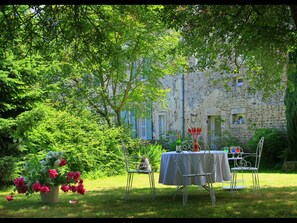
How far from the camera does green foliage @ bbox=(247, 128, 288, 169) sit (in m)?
15.1

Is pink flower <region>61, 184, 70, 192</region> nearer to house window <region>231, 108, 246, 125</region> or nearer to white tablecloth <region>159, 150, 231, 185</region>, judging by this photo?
white tablecloth <region>159, 150, 231, 185</region>

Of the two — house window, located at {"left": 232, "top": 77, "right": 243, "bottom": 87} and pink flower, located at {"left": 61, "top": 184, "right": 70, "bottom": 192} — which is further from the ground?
house window, located at {"left": 232, "top": 77, "right": 243, "bottom": 87}

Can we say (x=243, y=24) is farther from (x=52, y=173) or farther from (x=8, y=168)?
(x=8, y=168)

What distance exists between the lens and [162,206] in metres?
7.16

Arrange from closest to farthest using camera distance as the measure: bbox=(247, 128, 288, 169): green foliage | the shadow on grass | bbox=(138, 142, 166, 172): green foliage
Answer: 1. the shadow on grass
2. bbox=(138, 142, 166, 172): green foliage
3. bbox=(247, 128, 288, 169): green foliage

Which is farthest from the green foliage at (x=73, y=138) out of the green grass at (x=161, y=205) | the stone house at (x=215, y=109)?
the stone house at (x=215, y=109)

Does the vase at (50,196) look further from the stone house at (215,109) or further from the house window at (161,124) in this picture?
the house window at (161,124)

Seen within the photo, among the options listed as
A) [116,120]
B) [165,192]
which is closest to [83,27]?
[165,192]

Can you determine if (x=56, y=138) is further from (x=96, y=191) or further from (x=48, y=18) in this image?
(x=48, y=18)

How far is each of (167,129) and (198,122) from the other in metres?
1.80

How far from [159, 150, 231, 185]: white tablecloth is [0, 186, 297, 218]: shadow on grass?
0.33m

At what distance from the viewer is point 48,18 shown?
6.82 m

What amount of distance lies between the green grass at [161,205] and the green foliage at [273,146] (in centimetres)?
522

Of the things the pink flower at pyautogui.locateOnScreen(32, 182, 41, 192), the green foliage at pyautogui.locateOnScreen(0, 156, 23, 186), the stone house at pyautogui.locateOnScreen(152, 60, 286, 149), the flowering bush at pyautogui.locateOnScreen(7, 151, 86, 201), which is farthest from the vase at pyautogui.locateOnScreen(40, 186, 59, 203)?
the stone house at pyautogui.locateOnScreen(152, 60, 286, 149)
